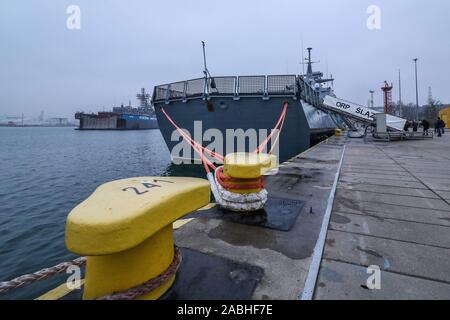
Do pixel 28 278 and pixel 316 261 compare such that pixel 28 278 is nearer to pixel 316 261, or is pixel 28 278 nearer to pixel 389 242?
pixel 316 261

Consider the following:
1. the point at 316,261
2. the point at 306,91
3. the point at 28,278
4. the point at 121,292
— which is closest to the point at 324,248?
the point at 316,261

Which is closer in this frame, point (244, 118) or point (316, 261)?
point (316, 261)

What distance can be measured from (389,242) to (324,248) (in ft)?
2.40

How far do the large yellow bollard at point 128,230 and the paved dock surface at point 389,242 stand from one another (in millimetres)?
1148

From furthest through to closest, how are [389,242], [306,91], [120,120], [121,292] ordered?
[120,120]
[306,91]
[389,242]
[121,292]

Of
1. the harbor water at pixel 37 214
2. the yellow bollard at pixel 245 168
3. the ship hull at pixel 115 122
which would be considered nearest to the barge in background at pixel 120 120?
the ship hull at pixel 115 122

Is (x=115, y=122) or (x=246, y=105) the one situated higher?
(x=115, y=122)

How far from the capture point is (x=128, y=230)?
4.57 ft

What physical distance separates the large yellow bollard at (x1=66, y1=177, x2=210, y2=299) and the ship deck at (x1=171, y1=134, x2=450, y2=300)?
1.07 ft

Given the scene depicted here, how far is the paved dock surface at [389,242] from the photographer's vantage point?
6.10ft

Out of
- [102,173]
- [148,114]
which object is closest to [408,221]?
[102,173]

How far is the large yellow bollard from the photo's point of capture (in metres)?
1.36

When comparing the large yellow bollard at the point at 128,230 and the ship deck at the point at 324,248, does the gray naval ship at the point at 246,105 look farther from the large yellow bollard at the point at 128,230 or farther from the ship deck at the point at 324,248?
the large yellow bollard at the point at 128,230
